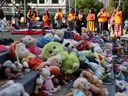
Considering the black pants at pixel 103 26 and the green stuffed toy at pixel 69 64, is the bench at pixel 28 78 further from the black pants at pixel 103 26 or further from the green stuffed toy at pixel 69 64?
the black pants at pixel 103 26

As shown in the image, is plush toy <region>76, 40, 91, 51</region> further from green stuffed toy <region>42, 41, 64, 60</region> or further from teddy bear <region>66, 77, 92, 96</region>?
teddy bear <region>66, 77, 92, 96</region>

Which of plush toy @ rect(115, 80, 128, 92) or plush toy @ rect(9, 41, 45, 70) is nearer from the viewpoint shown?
plush toy @ rect(9, 41, 45, 70)

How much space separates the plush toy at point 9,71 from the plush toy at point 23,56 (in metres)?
0.62

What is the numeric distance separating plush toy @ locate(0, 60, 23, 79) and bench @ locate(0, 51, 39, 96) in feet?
0.38

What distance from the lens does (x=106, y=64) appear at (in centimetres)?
975

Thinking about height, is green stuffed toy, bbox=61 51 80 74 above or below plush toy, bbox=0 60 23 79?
below

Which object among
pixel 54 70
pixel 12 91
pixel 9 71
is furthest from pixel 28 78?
pixel 12 91

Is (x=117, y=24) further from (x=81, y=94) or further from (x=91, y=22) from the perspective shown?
(x=81, y=94)

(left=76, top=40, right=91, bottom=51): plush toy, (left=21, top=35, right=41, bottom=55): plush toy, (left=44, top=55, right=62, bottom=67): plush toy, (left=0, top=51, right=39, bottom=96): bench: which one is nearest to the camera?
(left=0, top=51, right=39, bottom=96): bench

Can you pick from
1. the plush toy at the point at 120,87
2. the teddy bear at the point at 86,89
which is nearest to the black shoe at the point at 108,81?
the plush toy at the point at 120,87

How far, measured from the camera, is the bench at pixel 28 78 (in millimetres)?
6300

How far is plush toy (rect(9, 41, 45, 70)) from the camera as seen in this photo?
743 cm

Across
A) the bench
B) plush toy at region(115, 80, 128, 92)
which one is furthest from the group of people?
the bench

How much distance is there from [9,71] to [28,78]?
313mm
